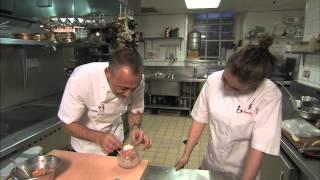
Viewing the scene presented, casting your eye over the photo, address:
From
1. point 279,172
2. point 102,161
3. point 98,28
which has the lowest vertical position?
point 279,172

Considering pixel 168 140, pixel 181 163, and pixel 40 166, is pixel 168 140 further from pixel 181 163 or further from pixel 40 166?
pixel 40 166

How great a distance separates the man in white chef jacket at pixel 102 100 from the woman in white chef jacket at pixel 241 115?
0.39m

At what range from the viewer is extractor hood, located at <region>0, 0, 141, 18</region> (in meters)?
2.63

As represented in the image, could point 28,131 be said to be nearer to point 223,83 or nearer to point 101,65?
point 101,65

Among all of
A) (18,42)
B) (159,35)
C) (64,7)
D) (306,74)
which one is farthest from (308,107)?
(159,35)

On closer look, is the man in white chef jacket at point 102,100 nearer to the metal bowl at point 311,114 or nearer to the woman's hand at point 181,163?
the woman's hand at point 181,163

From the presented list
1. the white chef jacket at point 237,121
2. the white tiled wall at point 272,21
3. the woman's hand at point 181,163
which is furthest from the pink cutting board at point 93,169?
the white tiled wall at point 272,21

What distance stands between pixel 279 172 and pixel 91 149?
4.44 feet

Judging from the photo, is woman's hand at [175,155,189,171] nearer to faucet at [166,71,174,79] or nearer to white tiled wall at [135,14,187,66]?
faucet at [166,71,174,79]

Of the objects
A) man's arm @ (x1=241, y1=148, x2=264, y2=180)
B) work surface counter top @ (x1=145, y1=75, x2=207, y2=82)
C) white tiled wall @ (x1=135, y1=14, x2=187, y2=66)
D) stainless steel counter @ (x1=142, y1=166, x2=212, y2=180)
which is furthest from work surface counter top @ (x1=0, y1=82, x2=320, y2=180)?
white tiled wall @ (x1=135, y1=14, x2=187, y2=66)

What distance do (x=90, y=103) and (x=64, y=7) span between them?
1.92 m

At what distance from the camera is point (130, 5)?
10.6 feet

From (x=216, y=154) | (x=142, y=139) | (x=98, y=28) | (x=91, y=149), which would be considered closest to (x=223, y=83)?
(x=216, y=154)

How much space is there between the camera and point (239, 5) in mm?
4695
